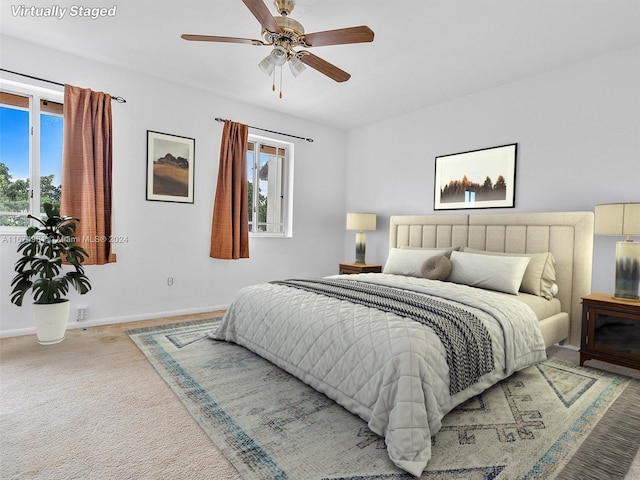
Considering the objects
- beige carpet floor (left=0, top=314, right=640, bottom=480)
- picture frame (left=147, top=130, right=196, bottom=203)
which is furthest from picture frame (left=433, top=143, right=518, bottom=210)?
picture frame (left=147, top=130, right=196, bottom=203)

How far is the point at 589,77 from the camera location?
10.6ft

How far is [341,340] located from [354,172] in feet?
A: 13.2

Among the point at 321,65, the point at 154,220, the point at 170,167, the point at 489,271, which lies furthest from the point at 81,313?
the point at 489,271

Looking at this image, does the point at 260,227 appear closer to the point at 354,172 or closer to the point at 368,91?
the point at 354,172

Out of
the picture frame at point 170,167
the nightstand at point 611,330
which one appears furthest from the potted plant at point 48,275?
the nightstand at point 611,330

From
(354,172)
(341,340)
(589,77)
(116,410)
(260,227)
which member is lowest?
(116,410)

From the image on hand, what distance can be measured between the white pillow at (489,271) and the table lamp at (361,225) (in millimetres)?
1614

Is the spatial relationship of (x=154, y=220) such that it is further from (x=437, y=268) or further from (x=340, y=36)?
(x=437, y=268)

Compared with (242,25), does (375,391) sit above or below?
below

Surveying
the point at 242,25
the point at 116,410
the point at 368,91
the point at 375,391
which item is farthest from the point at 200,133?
the point at 375,391

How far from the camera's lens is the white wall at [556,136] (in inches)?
120

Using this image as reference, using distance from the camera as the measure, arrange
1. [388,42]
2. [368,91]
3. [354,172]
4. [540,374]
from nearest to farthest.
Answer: [540,374] < [388,42] < [368,91] < [354,172]

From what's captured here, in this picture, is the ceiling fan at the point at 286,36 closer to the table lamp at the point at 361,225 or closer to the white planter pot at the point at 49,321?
the white planter pot at the point at 49,321

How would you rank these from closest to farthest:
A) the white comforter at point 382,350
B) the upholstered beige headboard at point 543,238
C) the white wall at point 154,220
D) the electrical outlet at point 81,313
Answer: the white comforter at point 382,350 → the upholstered beige headboard at point 543,238 → the white wall at point 154,220 → the electrical outlet at point 81,313
